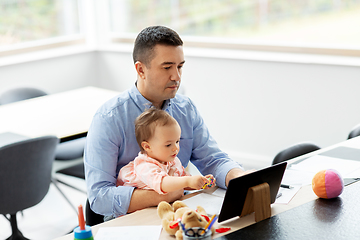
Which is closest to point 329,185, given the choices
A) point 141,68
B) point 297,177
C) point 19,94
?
point 297,177

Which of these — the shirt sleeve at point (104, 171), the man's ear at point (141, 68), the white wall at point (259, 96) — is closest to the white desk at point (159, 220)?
the shirt sleeve at point (104, 171)

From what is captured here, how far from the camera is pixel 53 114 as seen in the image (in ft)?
10.7

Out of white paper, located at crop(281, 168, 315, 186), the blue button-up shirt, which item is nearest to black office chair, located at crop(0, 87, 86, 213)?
the blue button-up shirt

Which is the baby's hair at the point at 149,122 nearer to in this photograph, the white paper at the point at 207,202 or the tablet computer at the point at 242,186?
the white paper at the point at 207,202

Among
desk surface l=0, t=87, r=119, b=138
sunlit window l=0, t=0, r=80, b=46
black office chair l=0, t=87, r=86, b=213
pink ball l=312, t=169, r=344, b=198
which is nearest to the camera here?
pink ball l=312, t=169, r=344, b=198

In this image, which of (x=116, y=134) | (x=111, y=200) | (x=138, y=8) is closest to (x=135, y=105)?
Answer: (x=116, y=134)

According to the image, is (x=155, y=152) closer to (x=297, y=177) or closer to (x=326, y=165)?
(x=297, y=177)

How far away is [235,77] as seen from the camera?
4223 mm

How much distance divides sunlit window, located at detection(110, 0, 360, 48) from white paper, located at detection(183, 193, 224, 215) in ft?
8.32

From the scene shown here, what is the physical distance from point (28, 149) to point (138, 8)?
2.88 m

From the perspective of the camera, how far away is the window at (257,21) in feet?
12.6

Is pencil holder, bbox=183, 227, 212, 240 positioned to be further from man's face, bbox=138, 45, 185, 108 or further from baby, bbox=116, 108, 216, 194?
man's face, bbox=138, 45, 185, 108

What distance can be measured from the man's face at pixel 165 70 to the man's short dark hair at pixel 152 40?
0.05 feet

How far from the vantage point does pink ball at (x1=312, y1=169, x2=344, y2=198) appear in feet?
5.37
